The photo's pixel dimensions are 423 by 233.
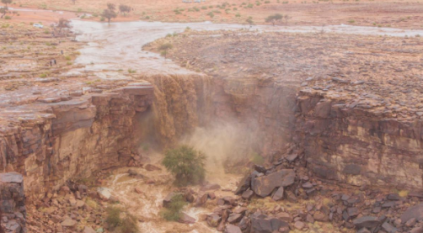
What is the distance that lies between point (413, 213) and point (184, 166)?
10.7 m

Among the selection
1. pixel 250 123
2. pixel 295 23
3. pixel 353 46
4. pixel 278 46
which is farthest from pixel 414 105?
pixel 295 23

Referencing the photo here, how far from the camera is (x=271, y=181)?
60.6 feet

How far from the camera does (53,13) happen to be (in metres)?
55.5

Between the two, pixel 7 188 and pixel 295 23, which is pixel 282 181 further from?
pixel 295 23

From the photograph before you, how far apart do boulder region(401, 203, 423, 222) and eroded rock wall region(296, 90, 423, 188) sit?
114 centimetres

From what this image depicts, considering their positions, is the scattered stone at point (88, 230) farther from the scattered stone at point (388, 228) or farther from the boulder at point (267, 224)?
the scattered stone at point (388, 228)

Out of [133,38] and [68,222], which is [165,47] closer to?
[133,38]

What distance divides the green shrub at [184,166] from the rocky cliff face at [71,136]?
2.26 m

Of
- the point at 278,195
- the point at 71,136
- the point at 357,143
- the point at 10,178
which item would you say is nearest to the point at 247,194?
the point at 278,195

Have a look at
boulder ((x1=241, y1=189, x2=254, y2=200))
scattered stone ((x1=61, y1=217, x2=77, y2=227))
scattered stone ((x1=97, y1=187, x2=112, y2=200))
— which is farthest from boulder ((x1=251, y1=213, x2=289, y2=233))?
scattered stone ((x1=61, y1=217, x2=77, y2=227))

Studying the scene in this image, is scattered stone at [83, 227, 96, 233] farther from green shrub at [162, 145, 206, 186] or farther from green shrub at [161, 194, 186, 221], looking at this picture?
green shrub at [162, 145, 206, 186]

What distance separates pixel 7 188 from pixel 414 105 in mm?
15609

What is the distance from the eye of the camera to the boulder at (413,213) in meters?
14.2

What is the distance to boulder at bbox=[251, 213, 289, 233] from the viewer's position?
15984mm
